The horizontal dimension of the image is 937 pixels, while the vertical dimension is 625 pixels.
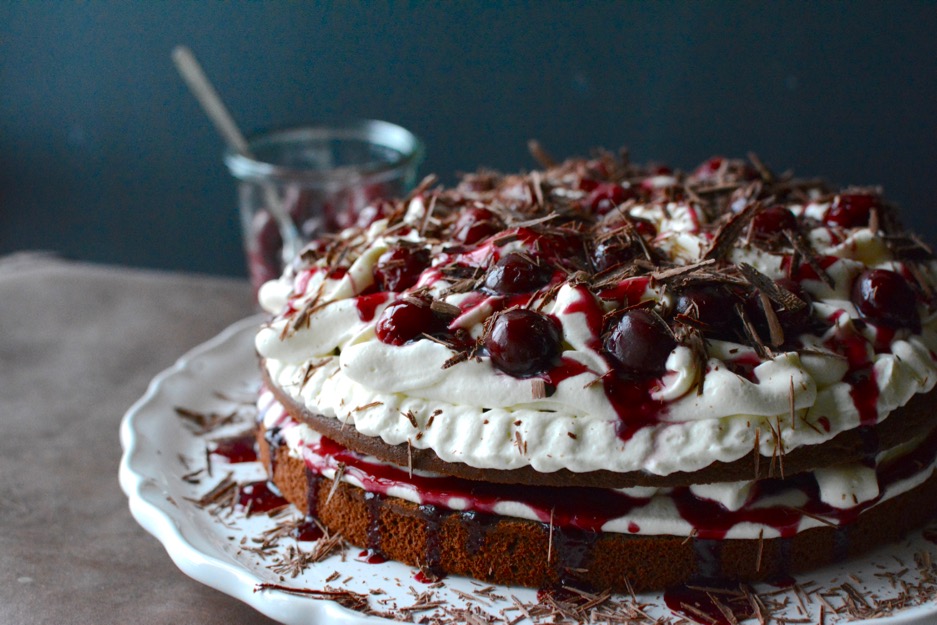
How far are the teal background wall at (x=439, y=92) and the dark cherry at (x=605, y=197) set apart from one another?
1.87 metres

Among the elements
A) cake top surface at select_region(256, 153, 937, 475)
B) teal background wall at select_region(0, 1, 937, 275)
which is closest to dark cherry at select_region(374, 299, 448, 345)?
cake top surface at select_region(256, 153, 937, 475)

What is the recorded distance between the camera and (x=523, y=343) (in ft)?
7.34

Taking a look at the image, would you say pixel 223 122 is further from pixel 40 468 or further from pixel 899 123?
pixel 899 123

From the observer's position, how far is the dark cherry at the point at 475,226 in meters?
2.78

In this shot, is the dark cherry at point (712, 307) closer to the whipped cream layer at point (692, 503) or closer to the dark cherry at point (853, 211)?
the whipped cream layer at point (692, 503)

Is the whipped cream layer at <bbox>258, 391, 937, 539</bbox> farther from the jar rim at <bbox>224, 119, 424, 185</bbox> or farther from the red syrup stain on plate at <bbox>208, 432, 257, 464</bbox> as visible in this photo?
the jar rim at <bbox>224, 119, 424, 185</bbox>

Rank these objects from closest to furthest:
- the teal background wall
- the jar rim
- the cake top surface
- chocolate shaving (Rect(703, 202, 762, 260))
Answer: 1. the cake top surface
2. chocolate shaving (Rect(703, 202, 762, 260))
3. the jar rim
4. the teal background wall

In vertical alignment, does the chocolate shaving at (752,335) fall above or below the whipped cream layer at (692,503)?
above

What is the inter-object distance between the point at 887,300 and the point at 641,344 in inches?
27.3

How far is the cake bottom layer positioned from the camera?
2.37 m

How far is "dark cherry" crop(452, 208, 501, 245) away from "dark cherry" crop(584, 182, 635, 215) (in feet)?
1.35

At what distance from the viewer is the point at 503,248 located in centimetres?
263

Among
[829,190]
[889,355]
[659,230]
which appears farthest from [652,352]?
[829,190]

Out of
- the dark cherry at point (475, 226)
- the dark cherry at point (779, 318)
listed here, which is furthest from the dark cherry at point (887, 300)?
the dark cherry at point (475, 226)
